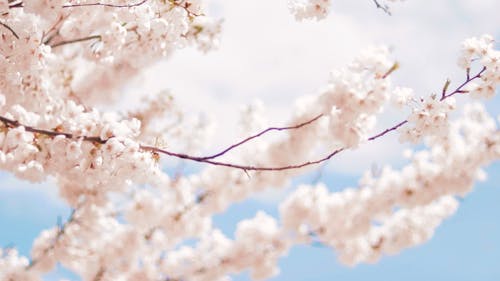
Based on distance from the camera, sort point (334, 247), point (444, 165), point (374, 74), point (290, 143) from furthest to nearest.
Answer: point (334, 247) → point (444, 165) → point (290, 143) → point (374, 74)

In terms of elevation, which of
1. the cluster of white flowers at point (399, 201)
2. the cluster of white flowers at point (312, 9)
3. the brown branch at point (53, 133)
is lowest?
the brown branch at point (53, 133)

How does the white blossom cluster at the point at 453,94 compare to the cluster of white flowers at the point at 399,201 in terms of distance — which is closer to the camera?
the white blossom cluster at the point at 453,94

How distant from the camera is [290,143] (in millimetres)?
9180

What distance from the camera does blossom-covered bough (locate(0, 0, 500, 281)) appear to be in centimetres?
349

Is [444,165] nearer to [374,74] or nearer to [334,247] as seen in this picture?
[334,247]

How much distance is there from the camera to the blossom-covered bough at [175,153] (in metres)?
3.49

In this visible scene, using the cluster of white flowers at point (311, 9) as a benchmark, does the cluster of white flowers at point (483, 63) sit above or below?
below

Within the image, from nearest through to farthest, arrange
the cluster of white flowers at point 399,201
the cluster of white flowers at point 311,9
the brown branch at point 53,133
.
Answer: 1. the brown branch at point 53,133
2. the cluster of white flowers at point 311,9
3. the cluster of white flowers at point 399,201

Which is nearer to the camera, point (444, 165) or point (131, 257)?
point (131, 257)

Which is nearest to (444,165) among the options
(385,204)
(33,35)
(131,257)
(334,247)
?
(385,204)

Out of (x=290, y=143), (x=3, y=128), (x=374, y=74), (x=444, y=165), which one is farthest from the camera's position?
(x=444, y=165)

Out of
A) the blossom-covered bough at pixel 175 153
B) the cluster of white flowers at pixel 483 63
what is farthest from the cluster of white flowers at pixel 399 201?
the cluster of white flowers at pixel 483 63

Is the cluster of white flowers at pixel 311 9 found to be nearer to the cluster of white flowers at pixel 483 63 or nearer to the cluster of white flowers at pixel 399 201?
the cluster of white flowers at pixel 483 63

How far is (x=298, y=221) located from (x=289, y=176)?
2.93 ft
